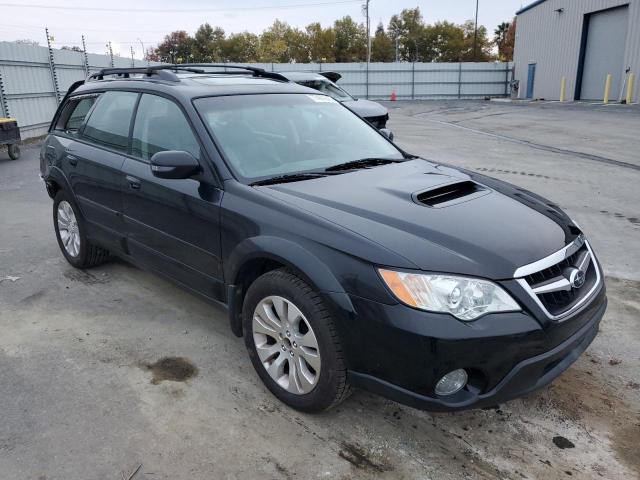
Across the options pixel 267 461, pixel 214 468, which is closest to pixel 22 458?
pixel 214 468

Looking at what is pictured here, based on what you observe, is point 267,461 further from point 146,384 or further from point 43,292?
point 43,292

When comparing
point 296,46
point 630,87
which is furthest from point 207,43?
point 630,87

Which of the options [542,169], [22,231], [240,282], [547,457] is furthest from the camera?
[542,169]

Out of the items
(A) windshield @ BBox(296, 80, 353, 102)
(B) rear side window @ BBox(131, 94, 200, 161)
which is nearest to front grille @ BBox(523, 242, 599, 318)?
(B) rear side window @ BBox(131, 94, 200, 161)

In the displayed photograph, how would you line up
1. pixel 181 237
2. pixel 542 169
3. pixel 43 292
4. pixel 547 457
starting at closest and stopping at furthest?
pixel 547 457 → pixel 181 237 → pixel 43 292 → pixel 542 169

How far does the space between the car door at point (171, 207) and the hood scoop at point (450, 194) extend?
115 cm

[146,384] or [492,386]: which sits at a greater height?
[492,386]

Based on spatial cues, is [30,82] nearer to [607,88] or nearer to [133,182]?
[133,182]

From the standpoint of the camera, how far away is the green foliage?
79.8 m

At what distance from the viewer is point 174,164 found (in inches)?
117

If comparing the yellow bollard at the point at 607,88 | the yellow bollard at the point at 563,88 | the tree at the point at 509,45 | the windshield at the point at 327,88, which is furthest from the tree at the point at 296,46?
the windshield at the point at 327,88

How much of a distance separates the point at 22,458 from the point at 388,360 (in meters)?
1.76

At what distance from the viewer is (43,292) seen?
440cm

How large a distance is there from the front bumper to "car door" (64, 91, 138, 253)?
7.84ft
